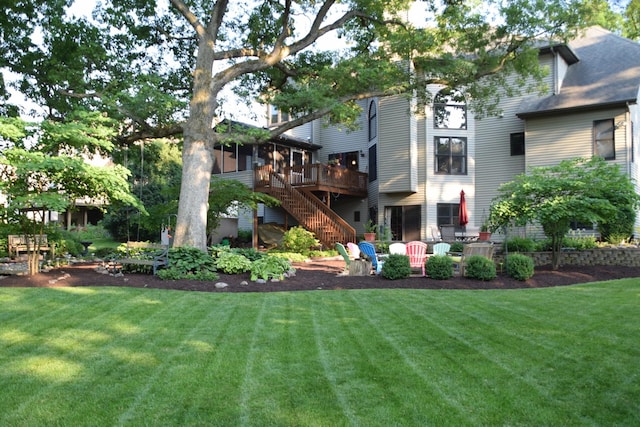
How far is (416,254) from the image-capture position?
1156 centimetres

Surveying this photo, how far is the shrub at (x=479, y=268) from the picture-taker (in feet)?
34.6

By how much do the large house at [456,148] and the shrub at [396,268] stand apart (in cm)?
833

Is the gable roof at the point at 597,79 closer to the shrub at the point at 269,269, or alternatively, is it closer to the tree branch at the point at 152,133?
the shrub at the point at 269,269

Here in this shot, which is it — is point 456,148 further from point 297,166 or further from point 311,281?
point 311,281

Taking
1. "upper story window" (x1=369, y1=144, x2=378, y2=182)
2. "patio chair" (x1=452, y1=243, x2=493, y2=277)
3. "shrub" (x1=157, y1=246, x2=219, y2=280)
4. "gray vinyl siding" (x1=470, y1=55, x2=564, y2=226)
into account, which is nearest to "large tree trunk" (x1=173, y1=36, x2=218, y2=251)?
"shrub" (x1=157, y1=246, x2=219, y2=280)

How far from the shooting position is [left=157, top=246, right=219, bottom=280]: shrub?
1051 cm

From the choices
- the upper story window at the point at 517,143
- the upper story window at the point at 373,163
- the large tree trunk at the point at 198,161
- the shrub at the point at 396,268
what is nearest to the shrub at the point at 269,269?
the large tree trunk at the point at 198,161

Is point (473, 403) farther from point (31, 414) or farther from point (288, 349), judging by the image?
point (31, 414)

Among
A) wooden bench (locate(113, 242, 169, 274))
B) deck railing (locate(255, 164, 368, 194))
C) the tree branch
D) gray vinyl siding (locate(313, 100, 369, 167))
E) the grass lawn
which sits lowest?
the grass lawn

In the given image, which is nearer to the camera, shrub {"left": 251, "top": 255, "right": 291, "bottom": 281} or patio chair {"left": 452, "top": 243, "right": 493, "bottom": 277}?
shrub {"left": 251, "top": 255, "right": 291, "bottom": 281}

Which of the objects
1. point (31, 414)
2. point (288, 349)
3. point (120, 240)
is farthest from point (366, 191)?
point (31, 414)

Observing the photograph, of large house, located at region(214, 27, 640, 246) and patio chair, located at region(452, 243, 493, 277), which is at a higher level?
large house, located at region(214, 27, 640, 246)

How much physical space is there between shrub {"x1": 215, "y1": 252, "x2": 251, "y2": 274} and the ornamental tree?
6750 millimetres

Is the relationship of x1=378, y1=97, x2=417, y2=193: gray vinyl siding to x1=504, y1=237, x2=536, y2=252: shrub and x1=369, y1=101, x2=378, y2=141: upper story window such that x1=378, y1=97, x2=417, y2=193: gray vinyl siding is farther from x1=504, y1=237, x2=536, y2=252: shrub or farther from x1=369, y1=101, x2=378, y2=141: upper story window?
x1=504, y1=237, x2=536, y2=252: shrub
